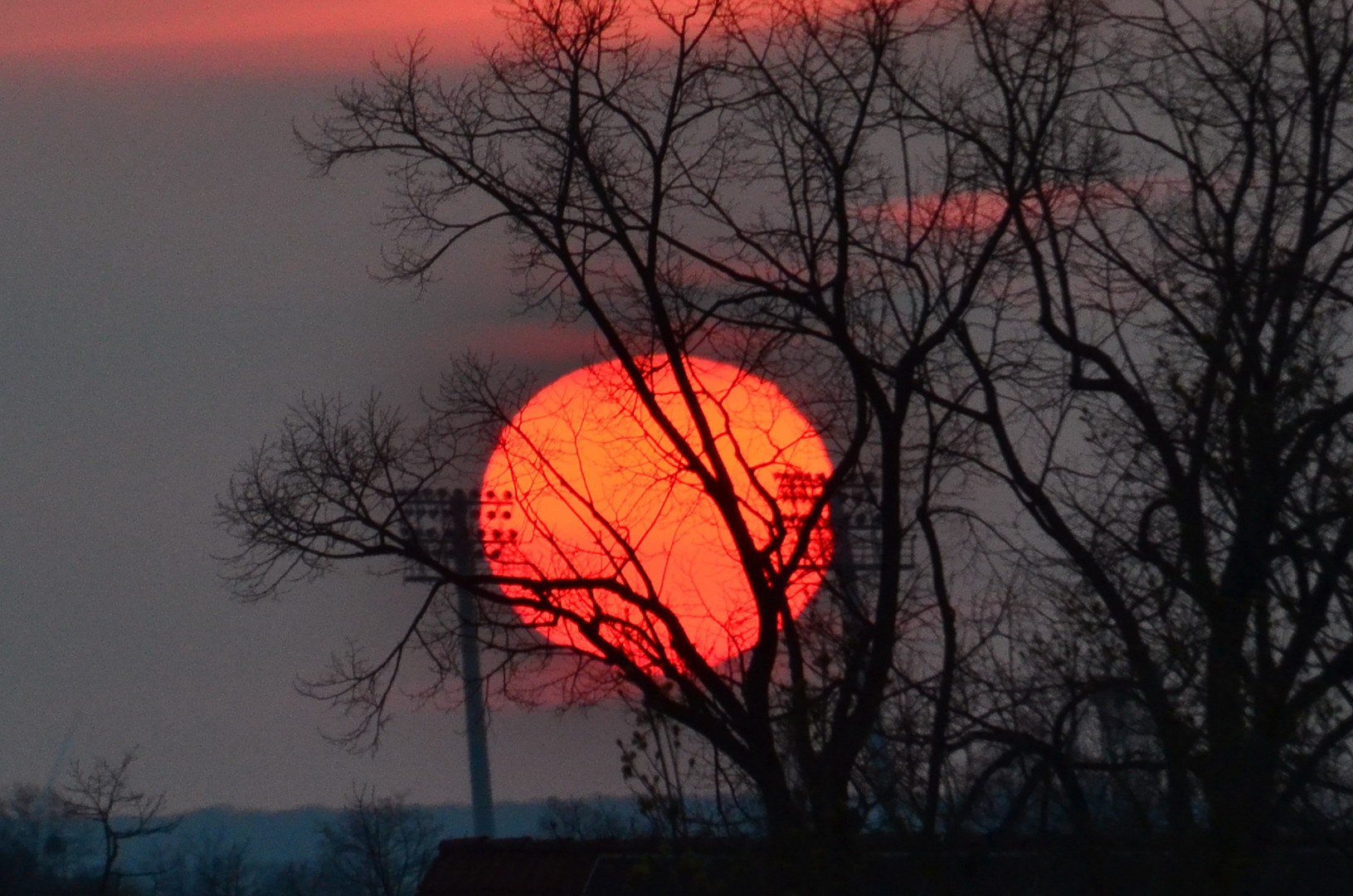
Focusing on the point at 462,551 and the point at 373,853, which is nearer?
the point at 462,551

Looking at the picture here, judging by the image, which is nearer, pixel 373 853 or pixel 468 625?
pixel 468 625

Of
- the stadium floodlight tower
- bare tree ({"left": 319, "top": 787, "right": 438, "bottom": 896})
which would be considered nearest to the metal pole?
the stadium floodlight tower

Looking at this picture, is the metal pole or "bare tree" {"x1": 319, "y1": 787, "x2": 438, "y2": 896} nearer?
the metal pole

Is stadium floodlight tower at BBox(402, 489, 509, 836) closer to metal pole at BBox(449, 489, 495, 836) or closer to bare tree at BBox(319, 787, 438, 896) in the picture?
metal pole at BBox(449, 489, 495, 836)

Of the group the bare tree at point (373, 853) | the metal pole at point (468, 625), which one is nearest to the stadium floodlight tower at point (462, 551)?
the metal pole at point (468, 625)

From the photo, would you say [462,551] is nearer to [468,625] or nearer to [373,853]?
[468,625]

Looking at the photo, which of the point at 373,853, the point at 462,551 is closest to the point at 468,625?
the point at 462,551

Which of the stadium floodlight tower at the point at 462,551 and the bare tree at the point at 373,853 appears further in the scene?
the bare tree at the point at 373,853

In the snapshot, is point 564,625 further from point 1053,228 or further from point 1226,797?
point 1226,797

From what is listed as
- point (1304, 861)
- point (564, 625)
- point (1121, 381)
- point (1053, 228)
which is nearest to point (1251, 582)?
point (1304, 861)

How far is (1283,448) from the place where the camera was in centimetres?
848

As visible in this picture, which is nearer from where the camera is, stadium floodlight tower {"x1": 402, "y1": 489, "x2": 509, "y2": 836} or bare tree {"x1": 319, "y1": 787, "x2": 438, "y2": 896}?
stadium floodlight tower {"x1": 402, "y1": 489, "x2": 509, "y2": 836}

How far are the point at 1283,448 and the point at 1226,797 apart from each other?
246 centimetres

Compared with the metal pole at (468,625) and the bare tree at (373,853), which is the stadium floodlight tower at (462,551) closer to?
the metal pole at (468,625)
